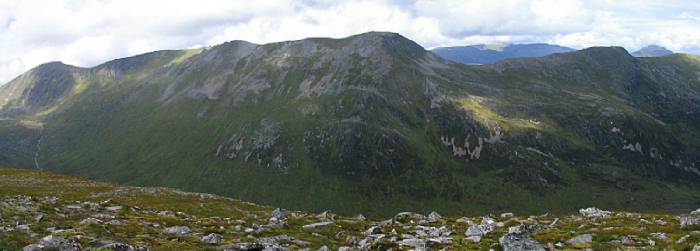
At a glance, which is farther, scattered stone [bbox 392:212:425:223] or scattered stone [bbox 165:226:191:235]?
scattered stone [bbox 392:212:425:223]

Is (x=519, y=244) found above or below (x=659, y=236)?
above

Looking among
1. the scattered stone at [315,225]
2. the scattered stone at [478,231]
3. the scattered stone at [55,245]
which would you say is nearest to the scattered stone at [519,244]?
the scattered stone at [478,231]

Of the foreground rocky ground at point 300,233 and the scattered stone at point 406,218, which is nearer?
the foreground rocky ground at point 300,233

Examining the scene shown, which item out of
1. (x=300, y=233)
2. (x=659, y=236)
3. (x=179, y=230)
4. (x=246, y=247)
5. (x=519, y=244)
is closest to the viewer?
(x=246, y=247)

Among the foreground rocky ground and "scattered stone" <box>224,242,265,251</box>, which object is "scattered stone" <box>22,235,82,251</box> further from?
"scattered stone" <box>224,242,265,251</box>

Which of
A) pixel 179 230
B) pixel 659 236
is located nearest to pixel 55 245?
pixel 179 230

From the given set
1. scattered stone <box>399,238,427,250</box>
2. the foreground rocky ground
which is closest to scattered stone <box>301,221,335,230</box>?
the foreground rocky ground

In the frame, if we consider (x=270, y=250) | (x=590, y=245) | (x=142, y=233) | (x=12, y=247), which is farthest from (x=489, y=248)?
(x=12, y=247)

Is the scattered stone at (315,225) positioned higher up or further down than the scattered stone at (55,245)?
further down

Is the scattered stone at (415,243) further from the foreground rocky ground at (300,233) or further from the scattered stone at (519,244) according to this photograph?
the scattered stone at (519,244)

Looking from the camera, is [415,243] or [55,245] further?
[415,243]

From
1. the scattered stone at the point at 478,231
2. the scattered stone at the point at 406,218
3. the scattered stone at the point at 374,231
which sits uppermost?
the scattered stone at the point at 478,231

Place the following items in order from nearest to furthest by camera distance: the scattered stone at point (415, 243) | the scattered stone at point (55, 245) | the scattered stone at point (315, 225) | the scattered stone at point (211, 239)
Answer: the scattered stone at point (55, 245) → the scattered stone at point (211, 239) → the scattered stone at point (415, 243) → the scattered stone at point (315, 225)

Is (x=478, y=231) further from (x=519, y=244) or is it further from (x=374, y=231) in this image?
(x=374, y=231)
